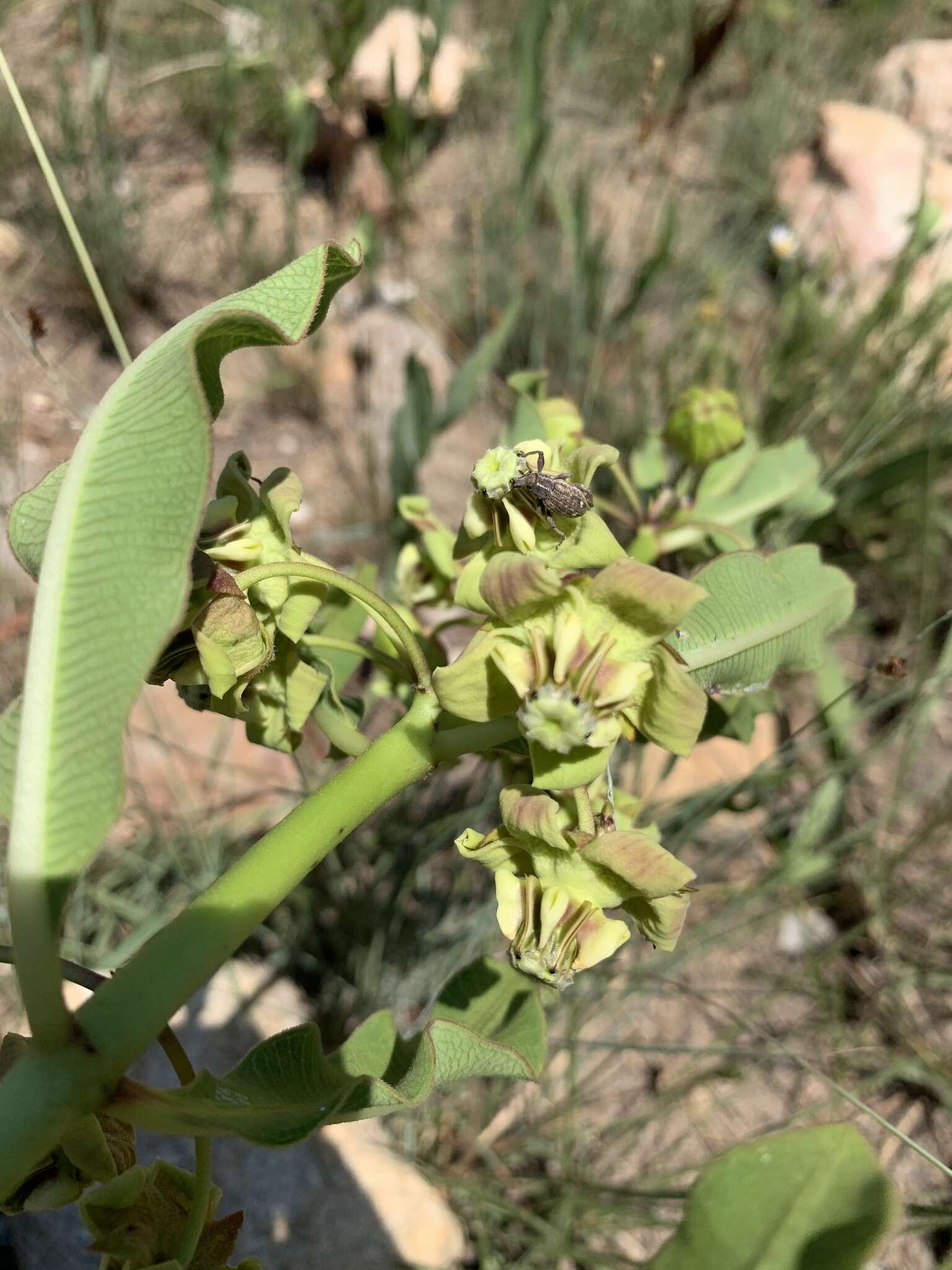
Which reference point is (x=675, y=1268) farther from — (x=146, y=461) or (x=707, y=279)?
(x=707, y=279)

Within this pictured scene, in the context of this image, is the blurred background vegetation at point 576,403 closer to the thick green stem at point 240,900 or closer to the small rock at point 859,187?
the small rock at point 859,187

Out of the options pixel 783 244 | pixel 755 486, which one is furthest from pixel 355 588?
pixel 783 244

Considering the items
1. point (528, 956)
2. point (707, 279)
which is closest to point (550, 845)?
point (528, 956)

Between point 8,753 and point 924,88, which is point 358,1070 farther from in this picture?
point 924,88

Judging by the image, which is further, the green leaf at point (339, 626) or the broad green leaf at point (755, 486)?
the broad green leaf at point (755, 486)

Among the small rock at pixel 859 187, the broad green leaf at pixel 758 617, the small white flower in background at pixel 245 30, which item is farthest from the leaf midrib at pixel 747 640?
the small white flower in background at pixel 245 30

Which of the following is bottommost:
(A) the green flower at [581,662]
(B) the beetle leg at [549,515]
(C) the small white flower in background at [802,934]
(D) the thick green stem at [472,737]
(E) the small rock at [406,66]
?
(C) the small white flower in background at [802,934]

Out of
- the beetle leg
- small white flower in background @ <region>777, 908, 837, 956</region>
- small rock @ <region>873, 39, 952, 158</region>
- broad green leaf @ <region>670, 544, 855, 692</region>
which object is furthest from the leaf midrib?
small rock @ <region>873, 39, 952, 158</region>

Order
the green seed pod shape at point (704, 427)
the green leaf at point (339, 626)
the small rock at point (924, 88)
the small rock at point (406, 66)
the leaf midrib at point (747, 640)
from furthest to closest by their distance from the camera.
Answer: the small rock at point (924, 88)
the small rock at point (406, 66)
the green seed pod shape at point (704, 427)
the green leaf at point (339, 626)
the leaf midrib at point (747, 640)

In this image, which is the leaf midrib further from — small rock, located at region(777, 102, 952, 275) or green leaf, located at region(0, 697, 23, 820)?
small rock, located at region(777, 102, 952, 275)
